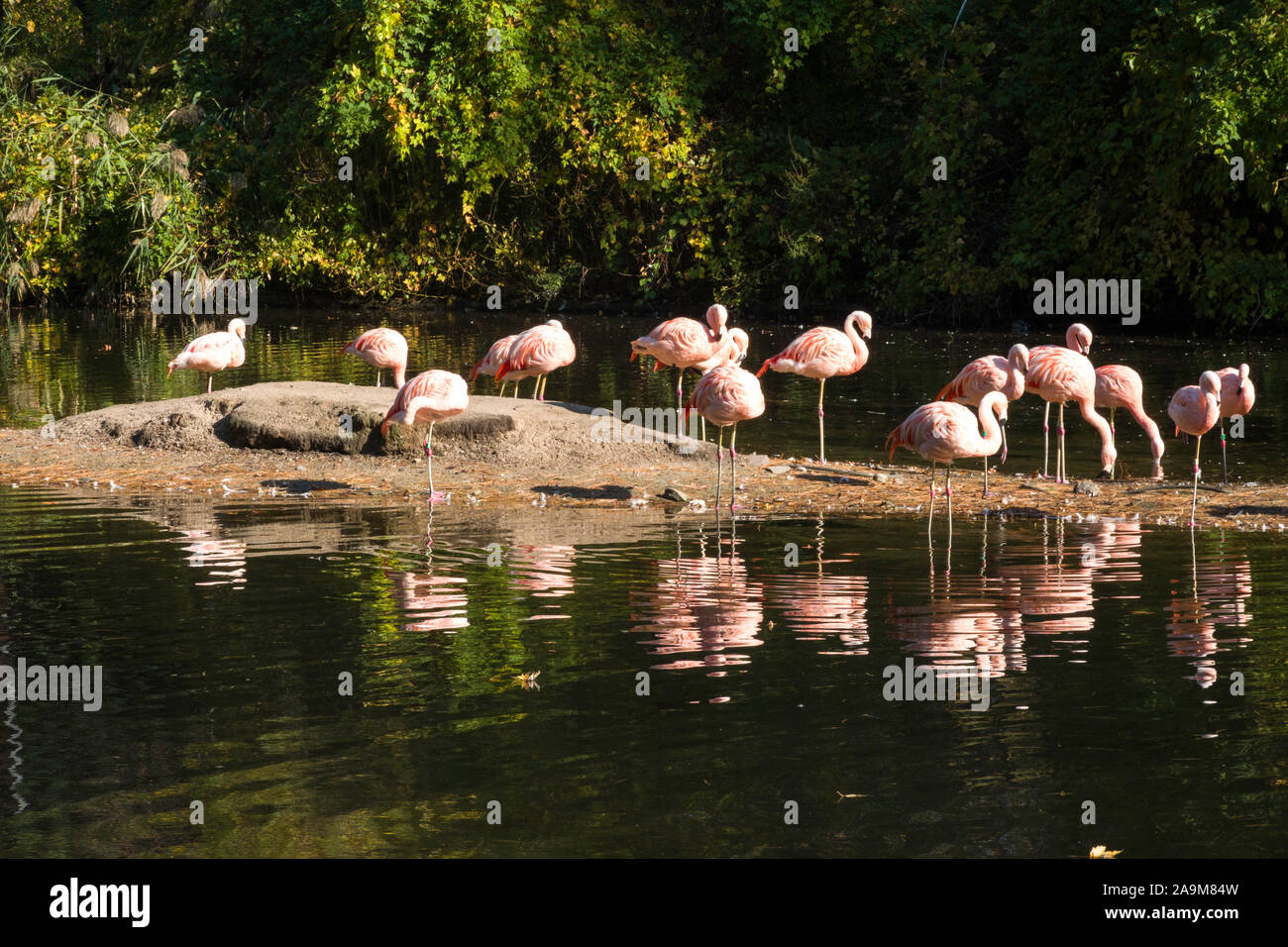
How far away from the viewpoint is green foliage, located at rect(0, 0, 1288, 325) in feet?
72.9

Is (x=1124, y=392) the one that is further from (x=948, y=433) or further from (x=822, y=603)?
(x=822, y=603)

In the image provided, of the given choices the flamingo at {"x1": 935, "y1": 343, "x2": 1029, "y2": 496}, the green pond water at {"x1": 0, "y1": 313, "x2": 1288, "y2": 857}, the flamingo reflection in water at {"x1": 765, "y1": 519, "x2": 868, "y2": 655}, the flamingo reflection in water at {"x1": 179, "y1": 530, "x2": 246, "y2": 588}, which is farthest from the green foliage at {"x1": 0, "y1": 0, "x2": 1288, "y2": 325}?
the flamingo reflection in water at {"x1": 179, "y1": 530, "x2": 246, "y2": 588}

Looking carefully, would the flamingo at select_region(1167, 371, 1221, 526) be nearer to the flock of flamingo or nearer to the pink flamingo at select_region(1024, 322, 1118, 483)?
the flock of flamingo

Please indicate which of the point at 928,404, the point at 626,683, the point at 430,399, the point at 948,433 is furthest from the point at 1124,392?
the point at 626,683

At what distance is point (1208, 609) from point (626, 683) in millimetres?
3051

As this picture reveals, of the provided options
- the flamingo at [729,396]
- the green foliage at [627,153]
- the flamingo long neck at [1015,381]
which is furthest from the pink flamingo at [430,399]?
the green foliage at [627,153]

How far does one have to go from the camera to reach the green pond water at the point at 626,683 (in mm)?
4891

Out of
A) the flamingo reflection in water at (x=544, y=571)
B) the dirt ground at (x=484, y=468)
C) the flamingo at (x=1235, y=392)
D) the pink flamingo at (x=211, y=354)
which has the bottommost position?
the flamingo reflection in water at (x=544, y=571)

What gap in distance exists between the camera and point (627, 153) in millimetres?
26859

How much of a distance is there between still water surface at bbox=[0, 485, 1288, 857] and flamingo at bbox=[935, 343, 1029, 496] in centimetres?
162

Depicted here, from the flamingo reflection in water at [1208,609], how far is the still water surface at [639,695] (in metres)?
0.03

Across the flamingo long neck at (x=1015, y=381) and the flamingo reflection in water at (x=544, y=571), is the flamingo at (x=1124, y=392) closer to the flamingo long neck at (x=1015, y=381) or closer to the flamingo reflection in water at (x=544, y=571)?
the flamingo long neck at (x=1015, y=381)

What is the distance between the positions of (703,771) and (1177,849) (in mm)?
1566

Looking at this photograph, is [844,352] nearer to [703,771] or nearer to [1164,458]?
[1164,458]
